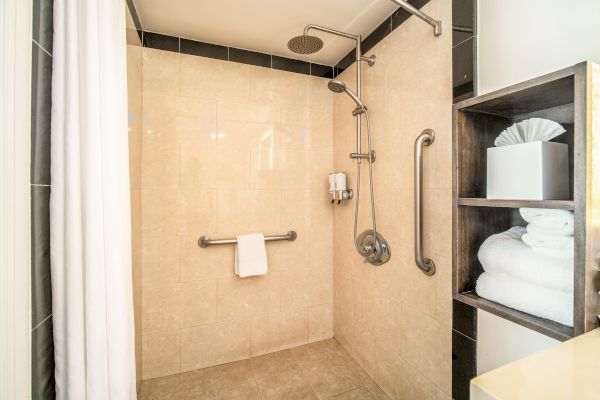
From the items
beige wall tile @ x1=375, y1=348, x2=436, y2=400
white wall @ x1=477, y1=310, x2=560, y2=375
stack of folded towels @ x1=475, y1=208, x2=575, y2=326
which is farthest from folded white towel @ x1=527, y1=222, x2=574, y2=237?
beige wall tile @ x1=375, y1=348, x2=436, y2=400

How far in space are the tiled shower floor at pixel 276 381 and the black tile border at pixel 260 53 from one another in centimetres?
202

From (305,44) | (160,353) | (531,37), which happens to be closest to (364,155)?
(305,44)

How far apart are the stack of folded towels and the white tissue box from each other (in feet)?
0.18

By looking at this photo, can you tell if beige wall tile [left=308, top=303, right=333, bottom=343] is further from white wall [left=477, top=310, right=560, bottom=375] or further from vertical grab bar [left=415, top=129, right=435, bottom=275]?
white wall [left=477, top=310, right=560, bottom=375]

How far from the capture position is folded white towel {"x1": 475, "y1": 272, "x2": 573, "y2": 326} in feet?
2.08

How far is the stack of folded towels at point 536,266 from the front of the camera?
63cm

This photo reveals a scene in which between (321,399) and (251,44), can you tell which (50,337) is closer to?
(321,399)

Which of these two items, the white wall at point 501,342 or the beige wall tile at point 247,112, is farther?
the beige wall tile at point 247,112

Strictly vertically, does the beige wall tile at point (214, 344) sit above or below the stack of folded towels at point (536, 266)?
below

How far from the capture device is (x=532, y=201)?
2.17 ft

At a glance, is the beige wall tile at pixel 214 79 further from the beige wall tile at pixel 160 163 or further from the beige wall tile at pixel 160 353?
the beige wall tile at pixel 160 353

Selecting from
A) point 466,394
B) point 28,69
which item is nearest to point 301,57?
point 28,69

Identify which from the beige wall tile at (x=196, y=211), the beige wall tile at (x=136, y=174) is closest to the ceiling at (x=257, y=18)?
the beige wall tile at (x=136, y=174)

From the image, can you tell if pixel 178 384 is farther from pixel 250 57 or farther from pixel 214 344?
pixel 250 57
